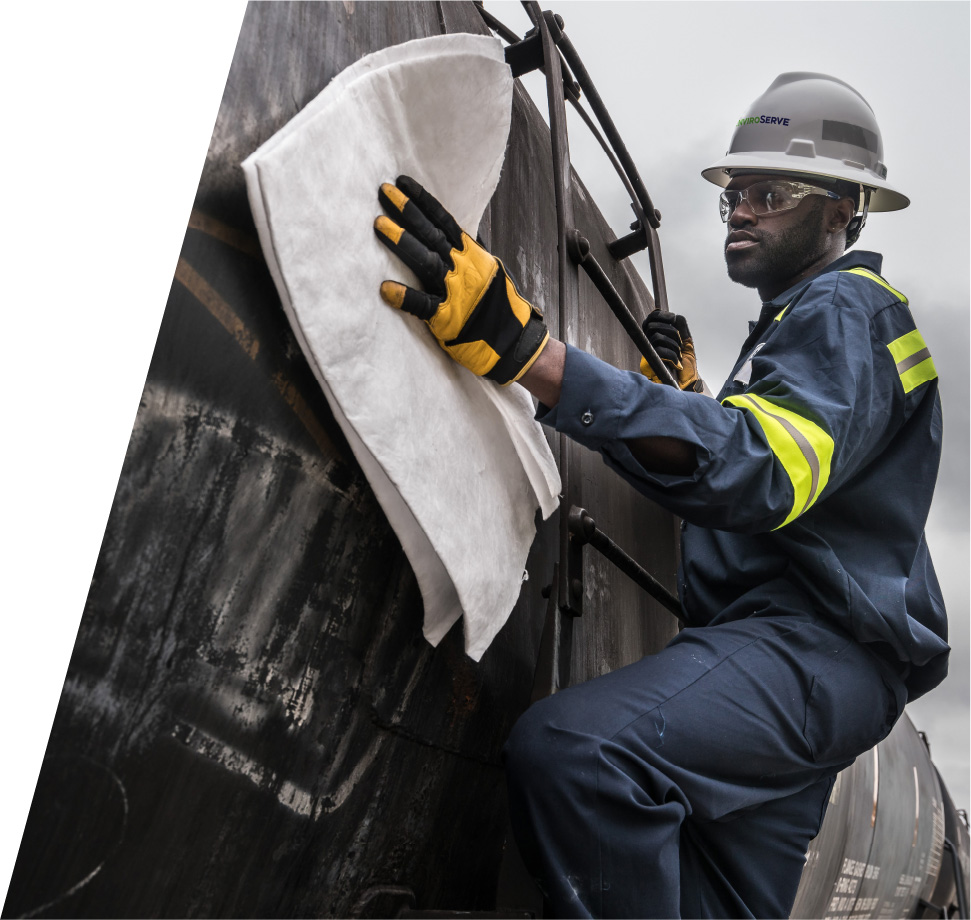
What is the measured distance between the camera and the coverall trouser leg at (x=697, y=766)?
1.51 m

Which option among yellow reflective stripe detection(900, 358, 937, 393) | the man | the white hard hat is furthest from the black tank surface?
the white hard hat

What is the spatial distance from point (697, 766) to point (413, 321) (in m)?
1.00

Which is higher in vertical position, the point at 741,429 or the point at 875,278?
the point at 875,278

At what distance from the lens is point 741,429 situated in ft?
5.37

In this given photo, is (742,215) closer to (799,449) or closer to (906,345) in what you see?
(906,345)

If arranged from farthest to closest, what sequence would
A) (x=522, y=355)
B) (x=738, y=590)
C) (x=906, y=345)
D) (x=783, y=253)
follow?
(x=783, y=253) → (x=738, y=590) → (x=906, y=345) → (x=522, y=355)

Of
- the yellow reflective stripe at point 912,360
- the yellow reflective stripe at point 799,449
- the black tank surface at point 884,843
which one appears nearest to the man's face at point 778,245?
the yellow reflective stripe at point 912,360

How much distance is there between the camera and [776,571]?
1.95 m

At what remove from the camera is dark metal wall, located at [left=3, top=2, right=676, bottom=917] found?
40.9 inches

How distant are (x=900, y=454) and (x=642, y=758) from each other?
3.19ft

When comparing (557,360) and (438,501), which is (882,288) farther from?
(438,501)

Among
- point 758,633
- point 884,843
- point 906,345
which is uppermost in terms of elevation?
point 906,345

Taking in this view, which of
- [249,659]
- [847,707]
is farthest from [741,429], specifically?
[249,659]

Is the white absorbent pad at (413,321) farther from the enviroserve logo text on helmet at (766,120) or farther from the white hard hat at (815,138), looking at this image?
the enviroserve logo text on helmet at (766,120)
